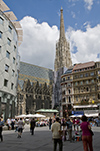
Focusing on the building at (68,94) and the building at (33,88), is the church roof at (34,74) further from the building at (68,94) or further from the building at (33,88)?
the building at (68,94)

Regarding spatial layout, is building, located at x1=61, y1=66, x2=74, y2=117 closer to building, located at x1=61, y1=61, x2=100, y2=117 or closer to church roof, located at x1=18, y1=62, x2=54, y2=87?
building, located at x1=61, y1=61, x2=100, y2=117

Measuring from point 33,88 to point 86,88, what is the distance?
153 ft

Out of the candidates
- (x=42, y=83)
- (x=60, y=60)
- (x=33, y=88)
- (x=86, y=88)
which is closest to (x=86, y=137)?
(x=86, y=88)

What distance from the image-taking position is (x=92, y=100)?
46.9m

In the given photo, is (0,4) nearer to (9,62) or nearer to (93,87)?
(9,62)

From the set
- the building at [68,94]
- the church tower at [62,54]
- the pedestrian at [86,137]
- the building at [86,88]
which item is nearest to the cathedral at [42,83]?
the church tower at [62,54]

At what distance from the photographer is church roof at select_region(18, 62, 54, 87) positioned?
9234cm

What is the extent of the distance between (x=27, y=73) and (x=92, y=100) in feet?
178

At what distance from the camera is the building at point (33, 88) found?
82750mm

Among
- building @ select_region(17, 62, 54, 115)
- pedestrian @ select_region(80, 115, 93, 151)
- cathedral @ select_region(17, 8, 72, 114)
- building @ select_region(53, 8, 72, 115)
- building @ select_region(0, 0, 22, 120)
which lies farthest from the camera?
building @ select_region(53, 8, 72, 115)

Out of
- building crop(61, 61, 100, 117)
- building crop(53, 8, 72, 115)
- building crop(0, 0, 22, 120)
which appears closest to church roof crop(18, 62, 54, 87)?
building crop(53, 8, 72, 115)

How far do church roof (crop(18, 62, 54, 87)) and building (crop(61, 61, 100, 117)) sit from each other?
43948mm

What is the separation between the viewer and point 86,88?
4888cm

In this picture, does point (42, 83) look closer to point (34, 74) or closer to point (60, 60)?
point (34, 74)
